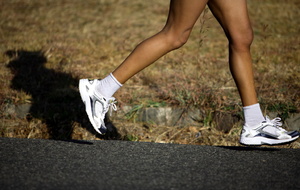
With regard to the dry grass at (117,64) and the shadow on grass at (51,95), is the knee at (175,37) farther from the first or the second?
the shadow on grass at (51,95)

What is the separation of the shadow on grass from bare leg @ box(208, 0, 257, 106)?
135cm

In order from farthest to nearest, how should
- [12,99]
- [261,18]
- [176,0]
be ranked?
[261,18] < [12,99] < [176,0]

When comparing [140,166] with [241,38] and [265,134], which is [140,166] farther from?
[241,38]

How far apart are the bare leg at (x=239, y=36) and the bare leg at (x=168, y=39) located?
148mm

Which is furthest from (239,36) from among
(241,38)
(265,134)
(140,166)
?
(140,166)

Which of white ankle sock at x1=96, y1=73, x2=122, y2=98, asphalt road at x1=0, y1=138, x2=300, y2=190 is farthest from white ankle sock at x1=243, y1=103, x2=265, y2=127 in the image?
white ankle sock at x1=96, y1=73, x2=122, y2=98

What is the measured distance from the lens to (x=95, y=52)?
637 cm

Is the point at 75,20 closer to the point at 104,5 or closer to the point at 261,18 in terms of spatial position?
the point at 104,5

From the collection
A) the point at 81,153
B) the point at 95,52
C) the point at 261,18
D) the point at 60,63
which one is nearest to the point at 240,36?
the point at 81,153

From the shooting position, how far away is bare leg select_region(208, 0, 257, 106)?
2979 millimetres

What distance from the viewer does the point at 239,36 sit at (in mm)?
3047

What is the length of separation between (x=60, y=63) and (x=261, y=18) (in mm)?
4541

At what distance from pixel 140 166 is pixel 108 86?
0.62m

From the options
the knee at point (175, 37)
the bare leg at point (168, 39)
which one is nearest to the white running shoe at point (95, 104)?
the bare leg at point (168, 39)
